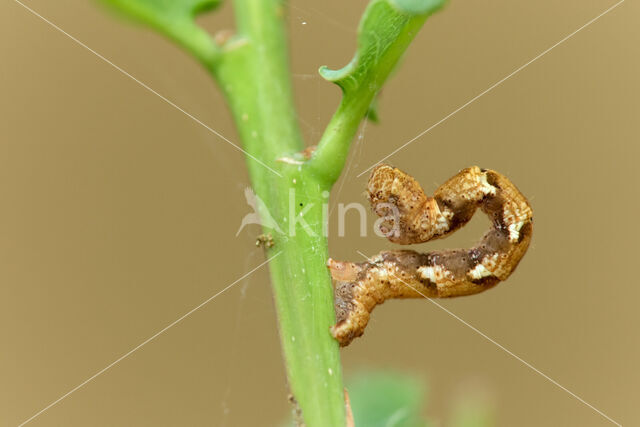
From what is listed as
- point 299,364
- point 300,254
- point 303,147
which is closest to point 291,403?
point 299,364

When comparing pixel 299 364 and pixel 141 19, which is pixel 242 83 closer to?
pixel 141 19

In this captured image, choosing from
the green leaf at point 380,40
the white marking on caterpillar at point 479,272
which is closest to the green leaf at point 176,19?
the green leaf at point 380,40

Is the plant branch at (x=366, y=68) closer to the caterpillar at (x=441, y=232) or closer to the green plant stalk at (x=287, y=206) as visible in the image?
the green plant stalk at (x=287, y=206)

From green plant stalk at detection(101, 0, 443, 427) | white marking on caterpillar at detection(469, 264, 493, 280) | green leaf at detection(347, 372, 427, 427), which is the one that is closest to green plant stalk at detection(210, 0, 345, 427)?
green plant stalk at detection(101, 0, 443, 427)

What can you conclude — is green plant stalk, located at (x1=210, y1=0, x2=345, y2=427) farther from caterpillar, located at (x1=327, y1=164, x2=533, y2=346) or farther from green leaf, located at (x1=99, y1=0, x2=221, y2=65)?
caterpillar, located at (x1=327, y1=164, x2=533, y2=346)

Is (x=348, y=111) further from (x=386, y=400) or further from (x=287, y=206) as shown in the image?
(x=386, y=400)

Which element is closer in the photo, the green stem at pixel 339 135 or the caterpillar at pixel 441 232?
the green stem at pixel 339 135
